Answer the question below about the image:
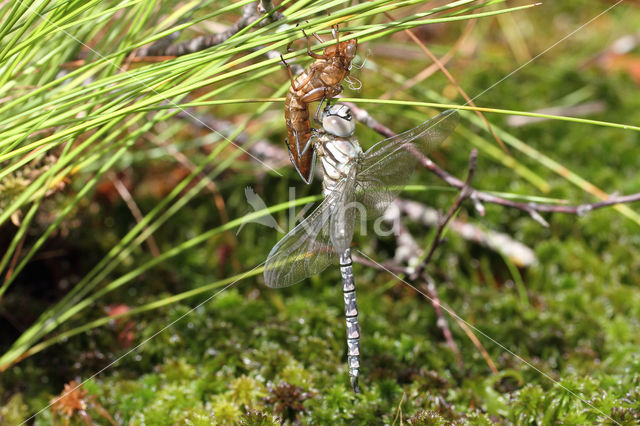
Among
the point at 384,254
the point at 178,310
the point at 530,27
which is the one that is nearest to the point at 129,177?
the point at 178,310

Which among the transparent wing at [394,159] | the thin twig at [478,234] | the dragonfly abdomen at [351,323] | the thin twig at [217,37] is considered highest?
the thin twig at [217,37]

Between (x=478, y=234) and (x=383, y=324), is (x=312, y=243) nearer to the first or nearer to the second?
(x=383, y=324)

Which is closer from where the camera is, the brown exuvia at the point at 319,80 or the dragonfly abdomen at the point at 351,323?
the brown exuvia at the point at 319,80

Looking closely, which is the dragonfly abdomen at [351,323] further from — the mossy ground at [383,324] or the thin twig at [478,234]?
the thin twig at [478,234]

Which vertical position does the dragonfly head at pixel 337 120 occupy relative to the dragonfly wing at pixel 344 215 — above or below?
above

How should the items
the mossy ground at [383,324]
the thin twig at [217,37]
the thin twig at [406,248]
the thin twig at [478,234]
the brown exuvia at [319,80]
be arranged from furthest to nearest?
the thin twig at [478,234] < the thin twig at [406,248] < the mossy ground at [383,324] < the thin twig at [217,37] < the brown exuvia at [319,80]

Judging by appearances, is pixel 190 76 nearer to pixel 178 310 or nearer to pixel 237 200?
pixel 178 310

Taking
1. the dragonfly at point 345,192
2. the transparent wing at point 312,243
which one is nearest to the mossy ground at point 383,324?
the dragonfly at point 345,192

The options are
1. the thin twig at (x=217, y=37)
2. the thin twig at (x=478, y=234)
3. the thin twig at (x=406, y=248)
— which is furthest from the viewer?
the thin twig at (x=478, y=234)
